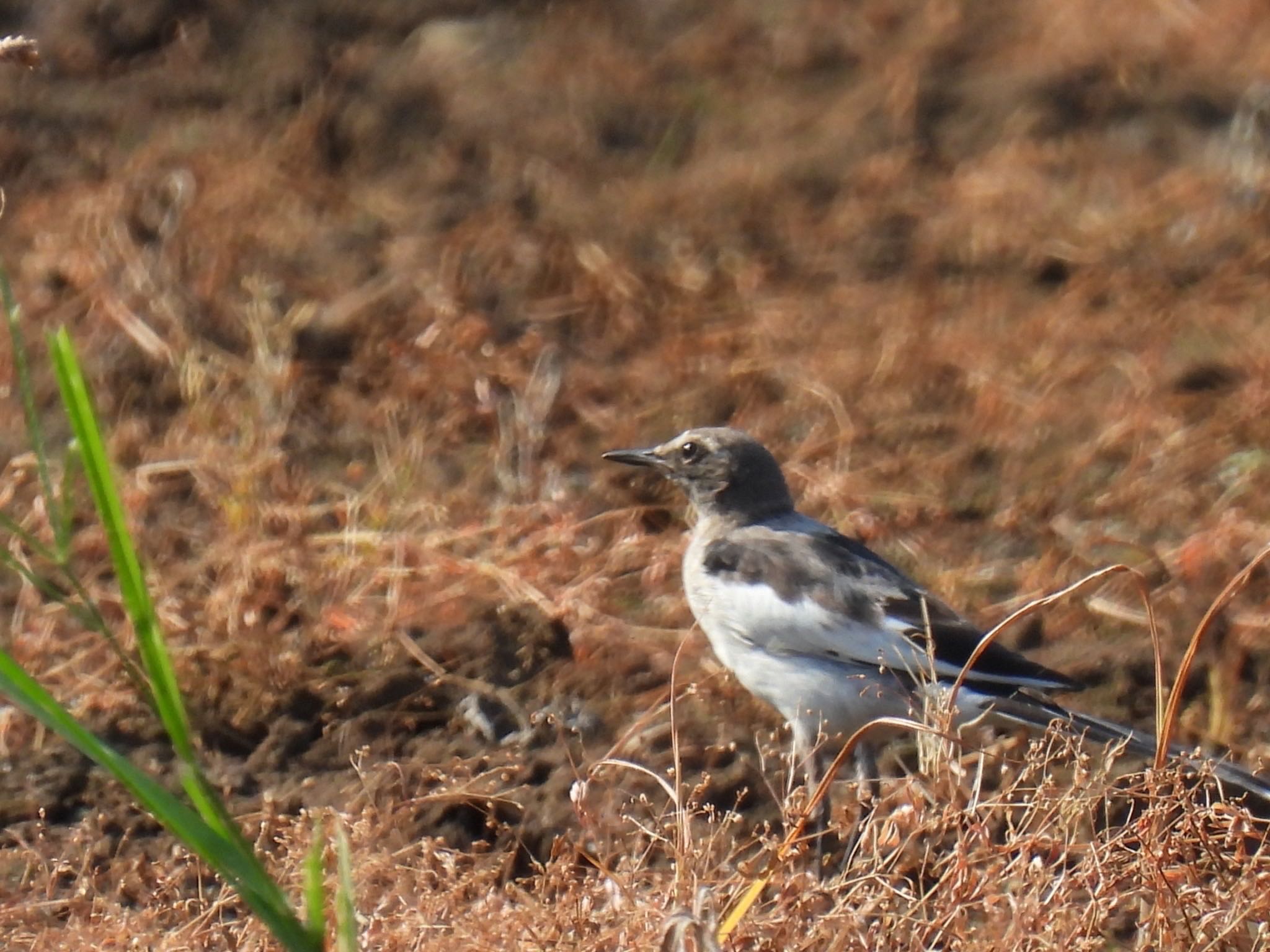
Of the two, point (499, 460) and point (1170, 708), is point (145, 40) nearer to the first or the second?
point (499, 460)

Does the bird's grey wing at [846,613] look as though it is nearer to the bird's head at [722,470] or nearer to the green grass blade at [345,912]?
the bird's head at [722,470]

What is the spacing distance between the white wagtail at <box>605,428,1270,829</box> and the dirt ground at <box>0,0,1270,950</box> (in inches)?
10.6

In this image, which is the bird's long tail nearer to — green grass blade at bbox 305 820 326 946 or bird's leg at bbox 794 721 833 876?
bird's leg at bbox 794 721 833 876

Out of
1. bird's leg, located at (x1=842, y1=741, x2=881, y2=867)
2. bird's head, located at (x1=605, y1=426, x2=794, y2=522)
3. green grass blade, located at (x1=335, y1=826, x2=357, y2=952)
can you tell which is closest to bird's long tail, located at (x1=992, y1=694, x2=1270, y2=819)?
bird's leg, located at (x1=842, y1=741, x2=881, y2=867)

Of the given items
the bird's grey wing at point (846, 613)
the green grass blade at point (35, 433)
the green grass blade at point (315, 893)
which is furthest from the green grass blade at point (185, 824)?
the bird's grey wing at point (846, 613)

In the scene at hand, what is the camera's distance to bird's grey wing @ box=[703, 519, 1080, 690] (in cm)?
513

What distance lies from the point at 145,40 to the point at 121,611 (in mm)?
4822

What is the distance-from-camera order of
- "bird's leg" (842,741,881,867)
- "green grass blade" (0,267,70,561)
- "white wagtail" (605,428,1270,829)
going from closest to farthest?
"green grass blade" (0,267,70,561), "bird's leg" (842,741,881,867), "white wagtail" (605,428,1270,829)

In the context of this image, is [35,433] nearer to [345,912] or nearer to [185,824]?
[185,824]

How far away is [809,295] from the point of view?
8531mm

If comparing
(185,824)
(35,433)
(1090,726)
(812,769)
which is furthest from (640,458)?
(185,824)

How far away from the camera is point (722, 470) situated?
617 centimetres

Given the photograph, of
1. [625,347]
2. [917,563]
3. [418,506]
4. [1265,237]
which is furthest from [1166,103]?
[418,506]

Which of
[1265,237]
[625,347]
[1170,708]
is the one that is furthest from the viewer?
[1265,237]
